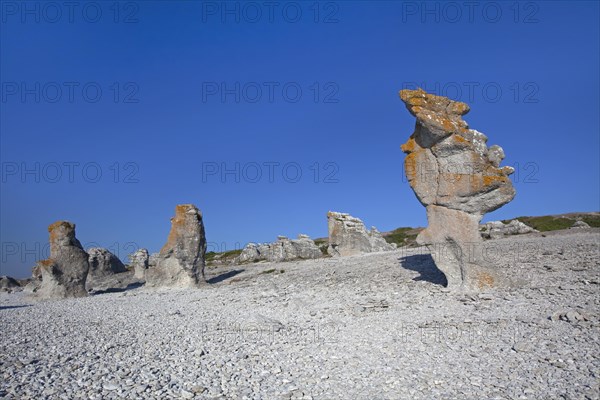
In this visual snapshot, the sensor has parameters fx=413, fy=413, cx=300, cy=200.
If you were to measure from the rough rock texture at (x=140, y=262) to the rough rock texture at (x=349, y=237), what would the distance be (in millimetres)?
15818

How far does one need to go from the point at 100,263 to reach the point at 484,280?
3278cm

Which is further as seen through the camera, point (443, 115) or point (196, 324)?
point (443, 115)

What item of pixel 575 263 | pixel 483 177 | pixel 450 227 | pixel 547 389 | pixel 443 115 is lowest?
pixel 547 389

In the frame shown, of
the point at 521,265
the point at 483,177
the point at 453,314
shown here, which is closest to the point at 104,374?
the point at 453,314

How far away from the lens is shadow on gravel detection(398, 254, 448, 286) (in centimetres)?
1677

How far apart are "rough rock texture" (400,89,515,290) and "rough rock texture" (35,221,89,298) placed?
19.4m

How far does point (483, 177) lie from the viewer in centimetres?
1461

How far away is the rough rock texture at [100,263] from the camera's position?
3586cm

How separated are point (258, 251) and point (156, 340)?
34.2 m

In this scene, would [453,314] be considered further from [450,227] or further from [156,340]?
[156,340]

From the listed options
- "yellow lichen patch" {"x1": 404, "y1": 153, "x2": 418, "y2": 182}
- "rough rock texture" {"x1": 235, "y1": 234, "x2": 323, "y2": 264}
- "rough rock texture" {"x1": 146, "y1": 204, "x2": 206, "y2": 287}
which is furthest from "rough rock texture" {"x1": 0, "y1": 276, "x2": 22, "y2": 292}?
"yellow lichen patch" {"x1": 404, "y1": 153, "x2": 418, "y2": 182}

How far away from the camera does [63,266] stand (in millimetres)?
23422

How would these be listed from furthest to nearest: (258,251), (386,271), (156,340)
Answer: (258,251) → (386,271) → (156,340)

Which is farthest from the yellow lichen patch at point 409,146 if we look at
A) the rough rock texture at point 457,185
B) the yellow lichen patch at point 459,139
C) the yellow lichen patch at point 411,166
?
the yellow lichen patch at point 459,139
